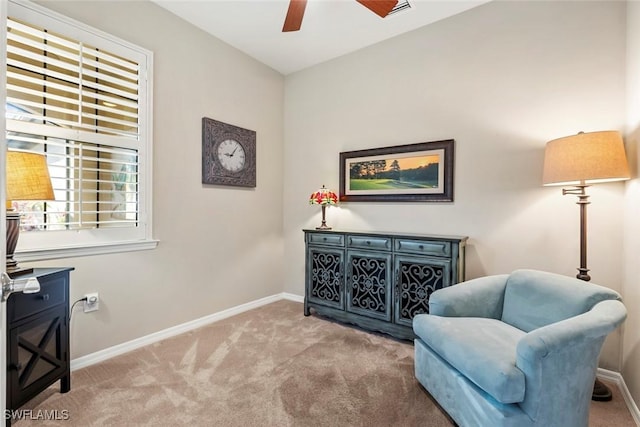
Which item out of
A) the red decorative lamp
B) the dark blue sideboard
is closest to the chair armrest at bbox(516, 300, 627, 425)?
the dark blue sideboard

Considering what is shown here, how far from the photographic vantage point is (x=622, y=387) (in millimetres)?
2004

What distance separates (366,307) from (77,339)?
2.25 metres

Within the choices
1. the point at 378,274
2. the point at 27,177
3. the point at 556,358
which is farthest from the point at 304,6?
the point at 556,358

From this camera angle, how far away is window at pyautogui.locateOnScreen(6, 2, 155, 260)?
6.47 feet

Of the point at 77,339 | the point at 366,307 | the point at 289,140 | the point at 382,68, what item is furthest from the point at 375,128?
the point at 77,339

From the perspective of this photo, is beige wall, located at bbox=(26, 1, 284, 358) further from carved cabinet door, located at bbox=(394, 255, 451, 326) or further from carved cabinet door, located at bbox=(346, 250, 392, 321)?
carved cabinet door, located at bbox=(394, 255, 451, 326)

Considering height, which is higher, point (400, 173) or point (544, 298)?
point (400, 173)

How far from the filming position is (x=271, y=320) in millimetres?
3131

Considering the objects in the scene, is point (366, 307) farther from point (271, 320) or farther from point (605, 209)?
point (605, 209)

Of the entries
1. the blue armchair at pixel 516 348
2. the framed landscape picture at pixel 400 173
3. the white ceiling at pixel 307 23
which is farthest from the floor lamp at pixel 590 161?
the white ceiling at pixel 307 23

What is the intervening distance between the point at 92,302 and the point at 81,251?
387mm

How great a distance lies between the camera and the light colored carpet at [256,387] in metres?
1.70

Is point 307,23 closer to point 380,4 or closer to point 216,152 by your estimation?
point 380,4

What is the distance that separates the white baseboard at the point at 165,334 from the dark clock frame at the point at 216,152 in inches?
53.1
